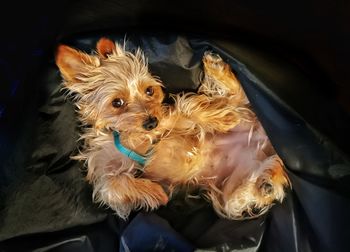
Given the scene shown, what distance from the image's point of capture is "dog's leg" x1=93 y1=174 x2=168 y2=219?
4.91 ft

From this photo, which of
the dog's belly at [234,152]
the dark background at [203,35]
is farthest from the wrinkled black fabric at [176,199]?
the dog's belly at [234,152]

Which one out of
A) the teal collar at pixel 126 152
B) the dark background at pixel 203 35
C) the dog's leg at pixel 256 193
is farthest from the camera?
the teal collar at pixel 126 152

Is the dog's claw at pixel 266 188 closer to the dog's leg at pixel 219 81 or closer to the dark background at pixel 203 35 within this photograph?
the dark background at pixel 203 35

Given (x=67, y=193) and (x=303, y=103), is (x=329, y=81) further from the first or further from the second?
(x=67, y=193)

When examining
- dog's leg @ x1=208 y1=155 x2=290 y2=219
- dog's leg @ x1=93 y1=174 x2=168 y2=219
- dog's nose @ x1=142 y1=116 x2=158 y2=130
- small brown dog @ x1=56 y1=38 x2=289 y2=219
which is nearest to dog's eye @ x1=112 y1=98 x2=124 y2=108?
small brown dog @ x1=56 y1=38 x2=289 y2=219

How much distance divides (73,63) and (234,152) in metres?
0.58

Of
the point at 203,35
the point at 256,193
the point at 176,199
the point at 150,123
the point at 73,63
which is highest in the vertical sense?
the point at 203,35

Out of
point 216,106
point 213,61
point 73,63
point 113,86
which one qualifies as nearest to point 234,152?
point 216,106

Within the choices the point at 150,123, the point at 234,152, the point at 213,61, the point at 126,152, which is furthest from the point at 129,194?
the point at 213,61

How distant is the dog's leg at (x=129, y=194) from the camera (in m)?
1.50

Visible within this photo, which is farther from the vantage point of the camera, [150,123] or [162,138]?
[162,138]

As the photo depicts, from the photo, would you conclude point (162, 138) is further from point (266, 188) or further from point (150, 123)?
point (266, 188)

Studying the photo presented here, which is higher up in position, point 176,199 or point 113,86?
point 113,86

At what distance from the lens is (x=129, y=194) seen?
1.50m
